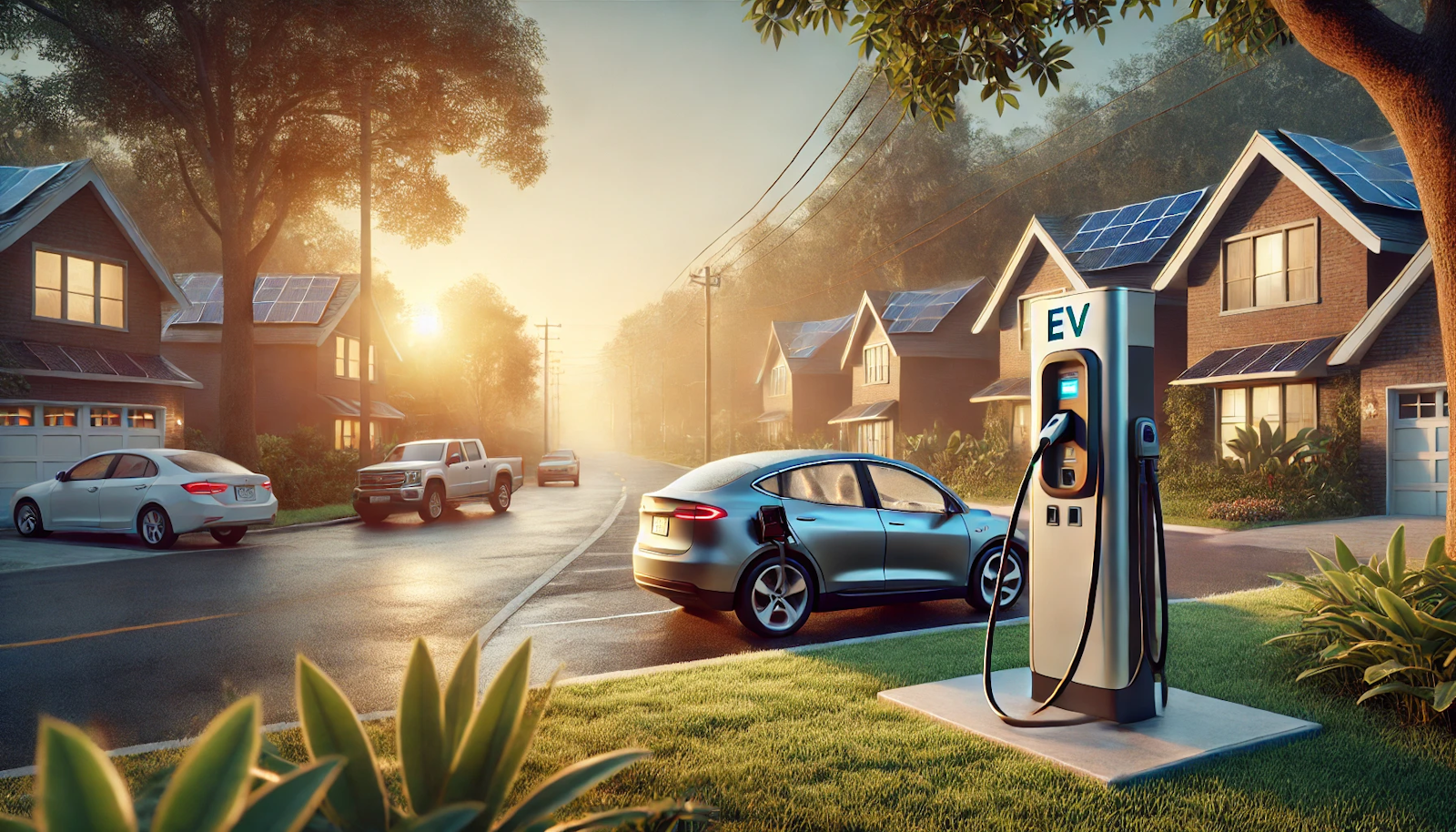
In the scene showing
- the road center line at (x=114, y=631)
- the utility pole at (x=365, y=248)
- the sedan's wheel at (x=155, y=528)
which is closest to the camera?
the road center line at (x=114, y=631)

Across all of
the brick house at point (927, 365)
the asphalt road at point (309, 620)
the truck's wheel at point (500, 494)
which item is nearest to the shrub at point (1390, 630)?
the asphalt road at point (309, 620)

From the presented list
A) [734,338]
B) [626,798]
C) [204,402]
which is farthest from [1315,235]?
[734,338]

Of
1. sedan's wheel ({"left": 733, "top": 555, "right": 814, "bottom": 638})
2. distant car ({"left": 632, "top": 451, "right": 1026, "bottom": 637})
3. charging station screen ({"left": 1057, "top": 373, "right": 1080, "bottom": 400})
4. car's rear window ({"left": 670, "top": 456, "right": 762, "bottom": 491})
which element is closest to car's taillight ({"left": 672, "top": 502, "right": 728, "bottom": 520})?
distant car ({"left": 632, "top": 451, "right": 1026, "bottom": 637})

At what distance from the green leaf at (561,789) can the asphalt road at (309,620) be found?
47.2 inches

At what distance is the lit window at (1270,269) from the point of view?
75.1 ft

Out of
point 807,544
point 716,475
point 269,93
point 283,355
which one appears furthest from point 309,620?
point 283,355

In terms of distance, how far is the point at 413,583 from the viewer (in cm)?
1194

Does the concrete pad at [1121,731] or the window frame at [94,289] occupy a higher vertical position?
the window frame at [94,289]

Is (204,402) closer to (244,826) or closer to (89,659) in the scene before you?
(89,659)

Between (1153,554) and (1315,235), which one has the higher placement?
(1315,235)

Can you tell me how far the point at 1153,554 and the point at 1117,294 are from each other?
4.86 feet

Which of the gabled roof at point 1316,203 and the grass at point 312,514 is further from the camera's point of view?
the gabled roof at point 1316,203

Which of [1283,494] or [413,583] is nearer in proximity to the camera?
[413,583]

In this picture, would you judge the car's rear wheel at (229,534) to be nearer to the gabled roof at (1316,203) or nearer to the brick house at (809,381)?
the gabled roof at (1316,203)
